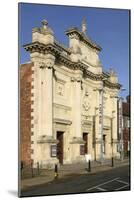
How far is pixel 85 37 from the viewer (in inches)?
364

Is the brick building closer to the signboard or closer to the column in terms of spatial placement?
the column

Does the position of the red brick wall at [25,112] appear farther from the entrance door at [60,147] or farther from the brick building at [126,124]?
the brick building at [126,124]

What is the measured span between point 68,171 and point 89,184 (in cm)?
50

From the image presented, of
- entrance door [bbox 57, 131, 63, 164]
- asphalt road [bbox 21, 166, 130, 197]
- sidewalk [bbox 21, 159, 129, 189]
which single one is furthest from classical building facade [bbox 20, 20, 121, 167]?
asphalt road [bbox 21, 166, 130, 197]

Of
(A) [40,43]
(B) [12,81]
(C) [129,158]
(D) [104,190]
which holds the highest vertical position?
(A) [40,43]

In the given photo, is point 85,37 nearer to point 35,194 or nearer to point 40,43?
Answer: point 40,43

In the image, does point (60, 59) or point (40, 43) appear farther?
point (60, 59)

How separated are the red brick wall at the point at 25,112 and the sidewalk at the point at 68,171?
37 centimetres

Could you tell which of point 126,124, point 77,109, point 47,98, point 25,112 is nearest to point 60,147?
point 77,109

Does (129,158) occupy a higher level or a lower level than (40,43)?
lower

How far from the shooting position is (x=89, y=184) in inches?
349

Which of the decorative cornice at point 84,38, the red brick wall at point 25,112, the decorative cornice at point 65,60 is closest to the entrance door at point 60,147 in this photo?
the red brick wall at point 25,112

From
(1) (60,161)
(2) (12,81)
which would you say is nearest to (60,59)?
(2) (12,81)

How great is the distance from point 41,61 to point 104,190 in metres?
2.95
